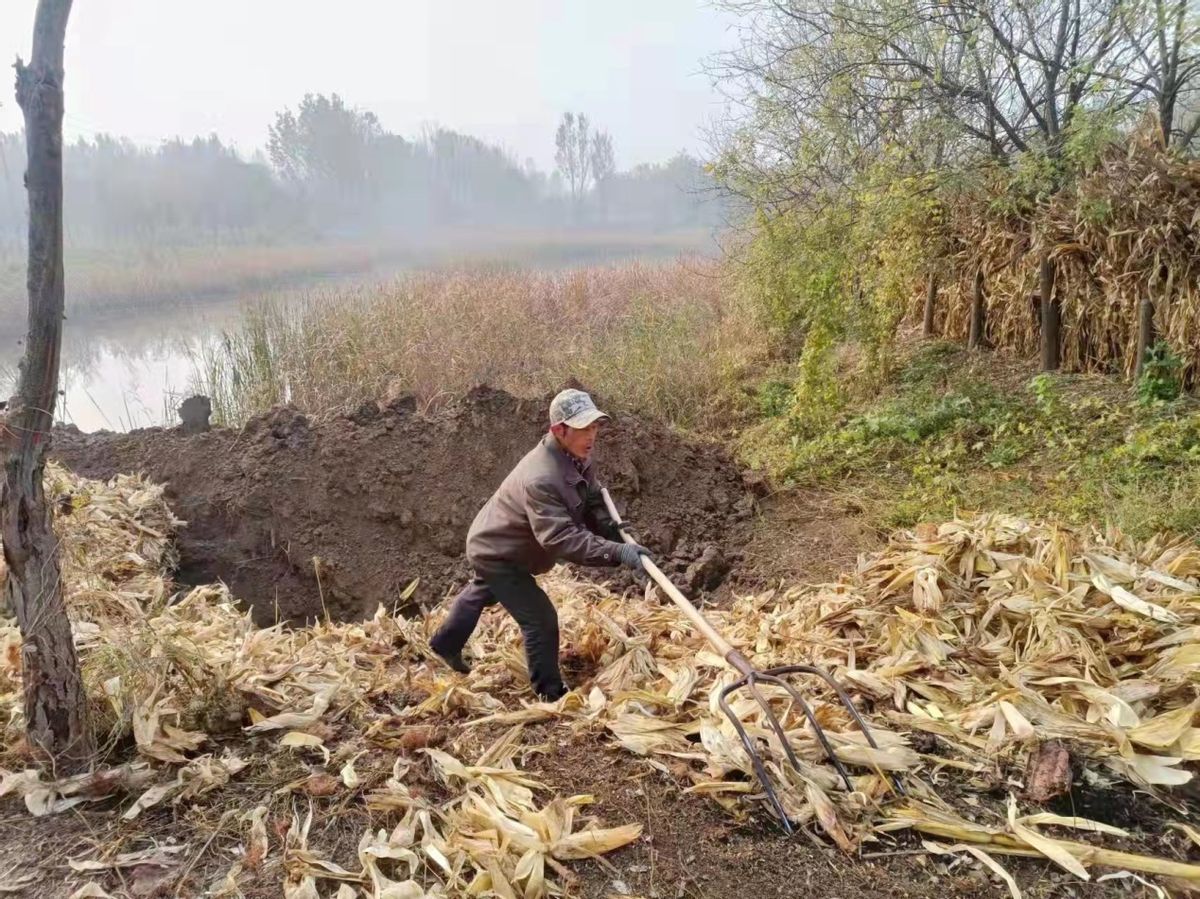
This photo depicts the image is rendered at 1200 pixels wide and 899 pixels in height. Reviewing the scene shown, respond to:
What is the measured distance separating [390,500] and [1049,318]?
18.3 ft

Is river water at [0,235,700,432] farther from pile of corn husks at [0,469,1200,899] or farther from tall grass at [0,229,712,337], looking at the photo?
pile of corn husks at [0,469,1200,899]

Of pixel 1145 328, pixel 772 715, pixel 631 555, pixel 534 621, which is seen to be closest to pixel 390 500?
pixel 534 621

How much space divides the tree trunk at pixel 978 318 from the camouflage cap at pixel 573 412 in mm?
5998

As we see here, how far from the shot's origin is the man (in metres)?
2.90

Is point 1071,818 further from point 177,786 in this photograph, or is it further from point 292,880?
point 177,786

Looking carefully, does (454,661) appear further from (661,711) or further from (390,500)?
(390,500)

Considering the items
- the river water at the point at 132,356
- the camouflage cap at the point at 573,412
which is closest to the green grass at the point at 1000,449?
the camouflage cap at the point at 573,412

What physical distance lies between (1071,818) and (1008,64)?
6.68 meters

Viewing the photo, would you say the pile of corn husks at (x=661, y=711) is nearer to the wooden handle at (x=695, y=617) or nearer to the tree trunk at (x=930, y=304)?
the wooden handle at (x=695, y=617)

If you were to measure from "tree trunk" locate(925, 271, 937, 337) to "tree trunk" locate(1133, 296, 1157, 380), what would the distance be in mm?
2801

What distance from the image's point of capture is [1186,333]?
536 centimetres

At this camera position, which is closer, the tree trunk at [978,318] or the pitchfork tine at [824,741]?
Result: the pitchfork tine at [824,741]

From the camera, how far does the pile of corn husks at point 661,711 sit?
2062 mm

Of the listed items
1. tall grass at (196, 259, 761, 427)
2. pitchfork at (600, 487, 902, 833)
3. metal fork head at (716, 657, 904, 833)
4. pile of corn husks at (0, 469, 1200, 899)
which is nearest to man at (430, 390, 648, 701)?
pile of corn husks at (0, 469, 1200, 899)
